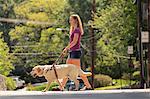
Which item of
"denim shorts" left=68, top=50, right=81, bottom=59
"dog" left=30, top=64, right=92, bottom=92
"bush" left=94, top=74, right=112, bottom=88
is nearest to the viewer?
"dog" left=30, top=64, right=92, bottom=92

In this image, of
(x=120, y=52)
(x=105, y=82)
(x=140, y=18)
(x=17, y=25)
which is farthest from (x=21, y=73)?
(x=140, y=18)

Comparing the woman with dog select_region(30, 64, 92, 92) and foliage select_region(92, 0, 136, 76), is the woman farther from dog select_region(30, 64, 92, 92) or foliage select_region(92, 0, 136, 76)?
foliage select_region(92, 0, 136, 76)

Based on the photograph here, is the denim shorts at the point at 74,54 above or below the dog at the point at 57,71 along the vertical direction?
above

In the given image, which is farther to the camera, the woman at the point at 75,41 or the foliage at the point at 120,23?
the foliage at the point at 120,23

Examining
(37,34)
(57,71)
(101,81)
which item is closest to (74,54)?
(57,71)

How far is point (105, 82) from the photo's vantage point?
116 feet

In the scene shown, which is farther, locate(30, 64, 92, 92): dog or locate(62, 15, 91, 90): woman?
locate(62, 15, 91, 90): woman

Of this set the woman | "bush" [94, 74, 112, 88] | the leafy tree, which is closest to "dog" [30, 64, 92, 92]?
the woman

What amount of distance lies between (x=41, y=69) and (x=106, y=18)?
1700cm

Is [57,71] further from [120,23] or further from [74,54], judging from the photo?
[120,23]

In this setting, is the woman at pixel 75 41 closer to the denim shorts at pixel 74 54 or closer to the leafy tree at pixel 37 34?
the denim shorts at pixel 74 54

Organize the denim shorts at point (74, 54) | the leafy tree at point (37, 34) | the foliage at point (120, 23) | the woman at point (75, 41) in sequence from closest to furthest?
1. the woman at point (75, 41)
2. the denim shorts at point (74, 54)
3. the foliage at point (120, 23)
4. the leafy tree at point (37, 34)

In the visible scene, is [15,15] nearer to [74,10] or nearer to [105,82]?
[74,10]

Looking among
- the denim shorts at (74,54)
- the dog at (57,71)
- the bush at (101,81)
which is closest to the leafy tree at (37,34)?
the bush at (101,81)
